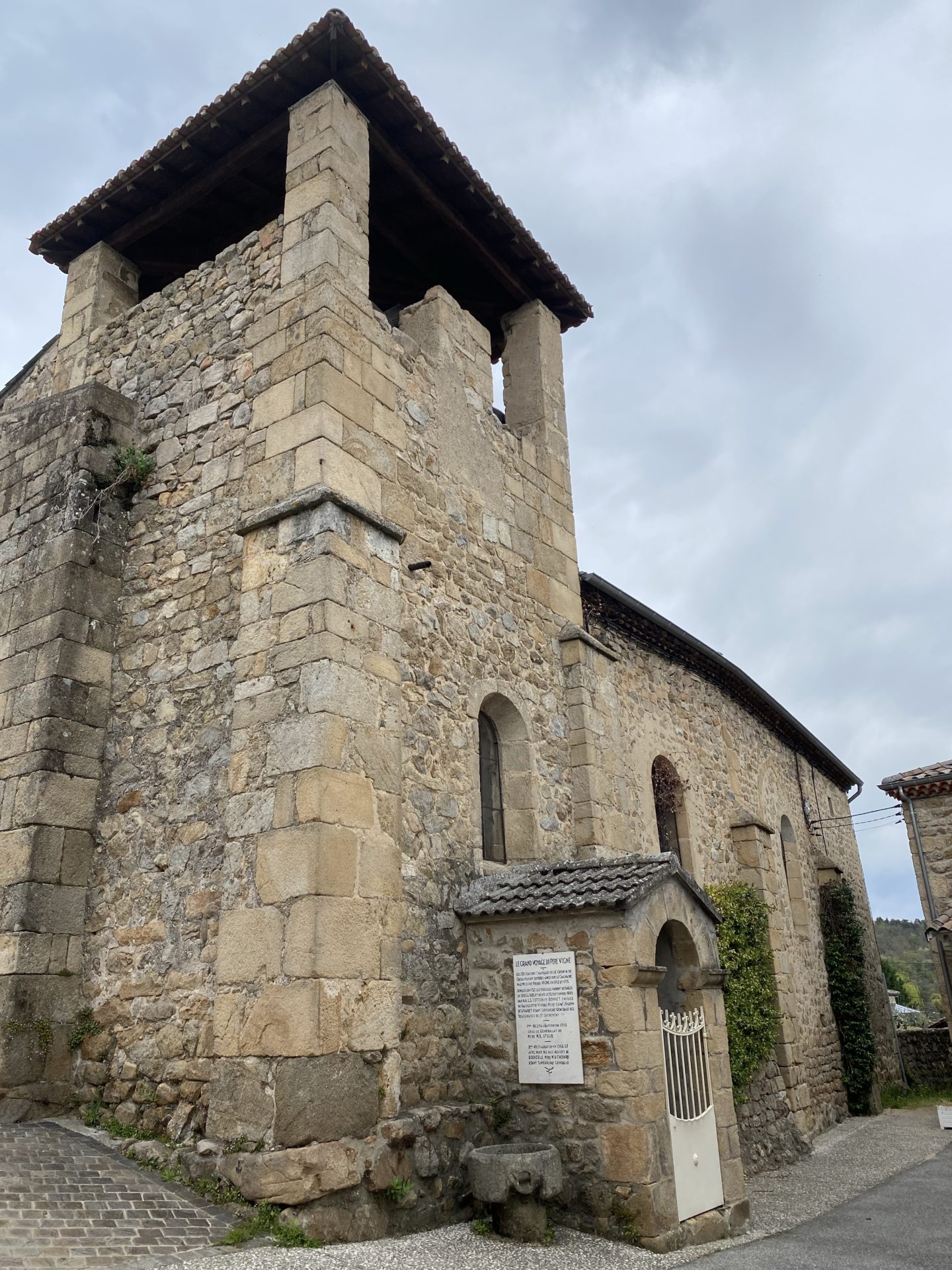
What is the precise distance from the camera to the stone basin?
17.1 ft

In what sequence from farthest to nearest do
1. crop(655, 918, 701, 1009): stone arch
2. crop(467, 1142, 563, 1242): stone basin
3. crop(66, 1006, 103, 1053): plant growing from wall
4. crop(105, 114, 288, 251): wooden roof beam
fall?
1. crop(105, 114, 288, 251): wooden roof beam
2. crop(655, 918, 701, 1009): stone arch
3. crop(66, 1006, 103, 1053): plant growing from wall
4. crop(467, 1142, 563, 1242): stone basin

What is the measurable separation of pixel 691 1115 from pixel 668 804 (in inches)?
198

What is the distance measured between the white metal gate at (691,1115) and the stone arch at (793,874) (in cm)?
829

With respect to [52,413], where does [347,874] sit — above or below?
below

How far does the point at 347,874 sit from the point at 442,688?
1836 millimetres

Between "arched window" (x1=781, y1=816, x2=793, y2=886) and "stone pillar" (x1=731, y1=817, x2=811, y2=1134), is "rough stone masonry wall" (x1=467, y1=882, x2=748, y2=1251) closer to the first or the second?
"stone pillar" (x1=731, y1=817, x2=811, y2=1134)

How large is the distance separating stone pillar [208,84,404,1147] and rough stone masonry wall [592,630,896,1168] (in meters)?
4.34

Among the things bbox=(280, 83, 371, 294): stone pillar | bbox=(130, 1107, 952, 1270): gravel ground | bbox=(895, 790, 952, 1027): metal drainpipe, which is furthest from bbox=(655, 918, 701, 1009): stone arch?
bbox=(895, 790, 952, 1027): metal drainpipe

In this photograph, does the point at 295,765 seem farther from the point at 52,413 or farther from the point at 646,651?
the point at 646,651

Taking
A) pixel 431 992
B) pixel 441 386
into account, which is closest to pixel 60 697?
pixel 431 992

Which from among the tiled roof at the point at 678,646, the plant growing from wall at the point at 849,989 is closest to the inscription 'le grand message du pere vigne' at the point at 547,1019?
the tiled roof at the point at 678,646

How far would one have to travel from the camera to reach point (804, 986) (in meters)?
13.1

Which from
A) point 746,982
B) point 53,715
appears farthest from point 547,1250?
point 746,982

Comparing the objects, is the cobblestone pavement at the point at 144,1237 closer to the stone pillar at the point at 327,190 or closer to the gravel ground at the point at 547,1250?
the gravel ground at the point at 547,1250
